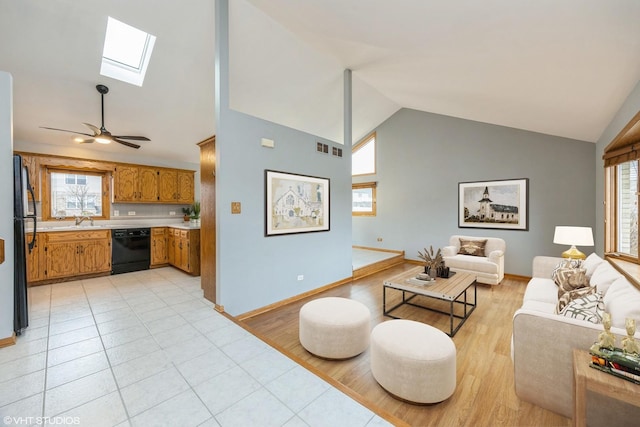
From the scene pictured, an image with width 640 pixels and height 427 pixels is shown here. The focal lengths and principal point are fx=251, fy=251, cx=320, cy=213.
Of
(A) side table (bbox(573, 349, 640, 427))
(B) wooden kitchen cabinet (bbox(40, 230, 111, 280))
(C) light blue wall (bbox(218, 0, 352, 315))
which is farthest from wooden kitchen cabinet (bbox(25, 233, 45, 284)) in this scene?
(A) side table (bbox(573, 349, 640, 427))

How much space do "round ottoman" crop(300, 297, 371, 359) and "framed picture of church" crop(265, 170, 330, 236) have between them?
4.51 ft

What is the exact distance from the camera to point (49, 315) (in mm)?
2812

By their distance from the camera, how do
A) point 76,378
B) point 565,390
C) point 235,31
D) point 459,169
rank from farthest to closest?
point 459,169 < point 235,31 < point 76,378 < point 565,390

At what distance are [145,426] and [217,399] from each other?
0.37 m

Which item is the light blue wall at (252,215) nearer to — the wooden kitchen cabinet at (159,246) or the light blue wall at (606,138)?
the wooden kitchen cabinet at (159,246)

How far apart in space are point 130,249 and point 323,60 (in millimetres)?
4913

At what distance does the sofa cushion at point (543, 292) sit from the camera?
2.61 metres

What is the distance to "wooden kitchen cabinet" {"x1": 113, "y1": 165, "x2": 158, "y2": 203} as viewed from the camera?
16.5 feet

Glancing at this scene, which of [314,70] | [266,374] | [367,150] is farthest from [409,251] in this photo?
[266,374]

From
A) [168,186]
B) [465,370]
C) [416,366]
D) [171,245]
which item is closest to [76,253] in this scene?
[171,245]

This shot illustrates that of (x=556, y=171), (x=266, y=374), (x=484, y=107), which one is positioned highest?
(x=484, y=107)

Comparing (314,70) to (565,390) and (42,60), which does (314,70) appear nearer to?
(42,60)

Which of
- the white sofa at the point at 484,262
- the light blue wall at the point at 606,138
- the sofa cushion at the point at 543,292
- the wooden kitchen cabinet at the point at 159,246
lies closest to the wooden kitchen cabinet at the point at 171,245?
the wooden kitchen cabinet at the point at 159,246

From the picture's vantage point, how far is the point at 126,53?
3320mm
